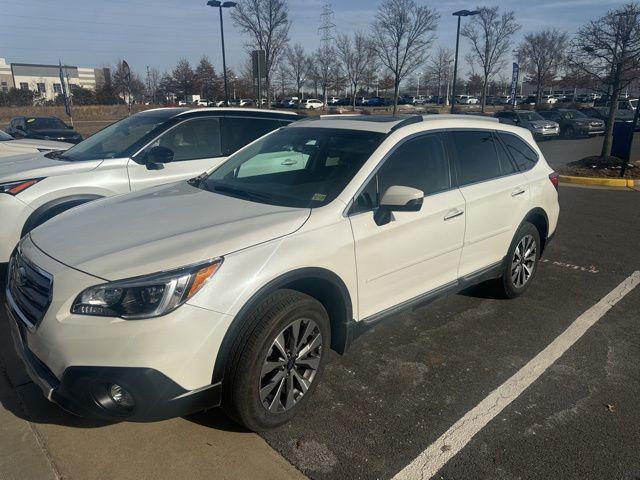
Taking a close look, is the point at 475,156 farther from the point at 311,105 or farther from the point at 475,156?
the point at 311,105

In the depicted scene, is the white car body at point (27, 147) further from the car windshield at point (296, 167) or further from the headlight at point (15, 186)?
the car windshield at point (296, 167)

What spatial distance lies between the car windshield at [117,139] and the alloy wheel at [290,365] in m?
3.49

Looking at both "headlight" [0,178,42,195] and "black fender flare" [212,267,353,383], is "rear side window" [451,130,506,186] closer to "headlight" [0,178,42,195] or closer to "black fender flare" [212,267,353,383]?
"black fender flare" [212,267,353,383]

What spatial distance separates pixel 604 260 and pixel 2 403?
6.02 meters

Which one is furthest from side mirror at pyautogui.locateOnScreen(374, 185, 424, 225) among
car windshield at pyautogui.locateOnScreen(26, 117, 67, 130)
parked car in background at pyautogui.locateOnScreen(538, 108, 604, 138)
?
parked car in background at pyautogui.locateOnScreen(538, 108, 604, 138)

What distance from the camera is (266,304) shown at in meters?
2.56

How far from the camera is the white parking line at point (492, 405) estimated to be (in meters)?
2.56

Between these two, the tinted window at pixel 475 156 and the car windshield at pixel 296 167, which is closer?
the car windshield at pixel 296 167

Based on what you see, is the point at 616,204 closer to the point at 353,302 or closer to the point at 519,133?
the point at 519,133

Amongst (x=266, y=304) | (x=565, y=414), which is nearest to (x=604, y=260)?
(x=565, y=414)

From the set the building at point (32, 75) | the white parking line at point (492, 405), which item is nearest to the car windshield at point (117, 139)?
the white parking line at point (492, 405)

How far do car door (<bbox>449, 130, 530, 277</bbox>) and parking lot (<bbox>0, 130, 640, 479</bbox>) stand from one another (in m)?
0.62

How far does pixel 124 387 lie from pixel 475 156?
3.14 metres

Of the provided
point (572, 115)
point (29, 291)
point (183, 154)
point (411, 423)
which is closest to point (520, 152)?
point (411, 423)
